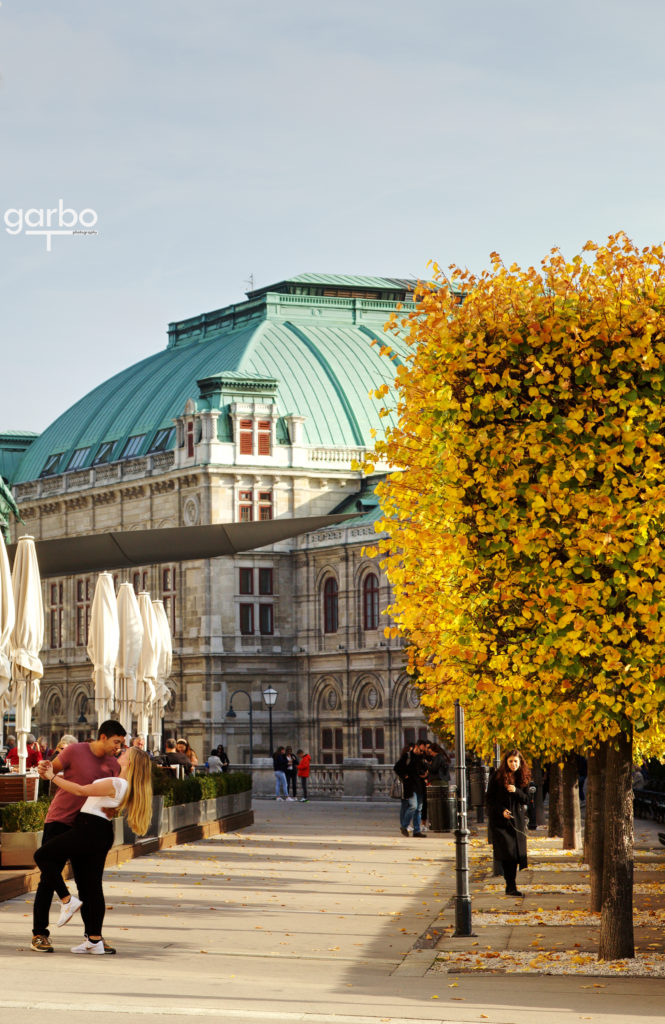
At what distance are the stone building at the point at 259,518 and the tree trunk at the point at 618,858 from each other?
62992 mm

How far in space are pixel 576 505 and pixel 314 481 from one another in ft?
242

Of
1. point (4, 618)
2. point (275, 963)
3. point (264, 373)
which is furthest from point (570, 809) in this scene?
point (264, 373)

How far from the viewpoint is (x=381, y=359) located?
95.4 metres

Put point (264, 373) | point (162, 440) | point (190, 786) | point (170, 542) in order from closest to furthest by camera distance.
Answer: point (170, 542) → point (190, 786) → point (264, 373) → point (162, 440)

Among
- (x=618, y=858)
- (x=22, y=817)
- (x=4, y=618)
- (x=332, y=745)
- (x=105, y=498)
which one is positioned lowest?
(x=618, y=858)

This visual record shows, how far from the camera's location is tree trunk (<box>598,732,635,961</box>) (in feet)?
55.4

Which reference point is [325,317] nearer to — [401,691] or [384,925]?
[401,691]

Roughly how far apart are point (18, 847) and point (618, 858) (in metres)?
8.93

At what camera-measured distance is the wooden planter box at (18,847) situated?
23031 millimetres

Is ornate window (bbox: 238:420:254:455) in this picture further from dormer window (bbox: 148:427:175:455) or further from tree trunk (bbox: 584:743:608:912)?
tree trunk (bbox: 584:743:608:912)

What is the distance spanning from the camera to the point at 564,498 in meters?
16.5

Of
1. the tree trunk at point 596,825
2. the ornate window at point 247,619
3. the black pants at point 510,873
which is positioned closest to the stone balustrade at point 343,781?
the ornate window at point 247,619

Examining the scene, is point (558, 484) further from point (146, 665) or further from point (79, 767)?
point (146, 665)

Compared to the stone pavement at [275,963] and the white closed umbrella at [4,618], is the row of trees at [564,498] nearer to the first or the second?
the stone pavement at [275,963]
